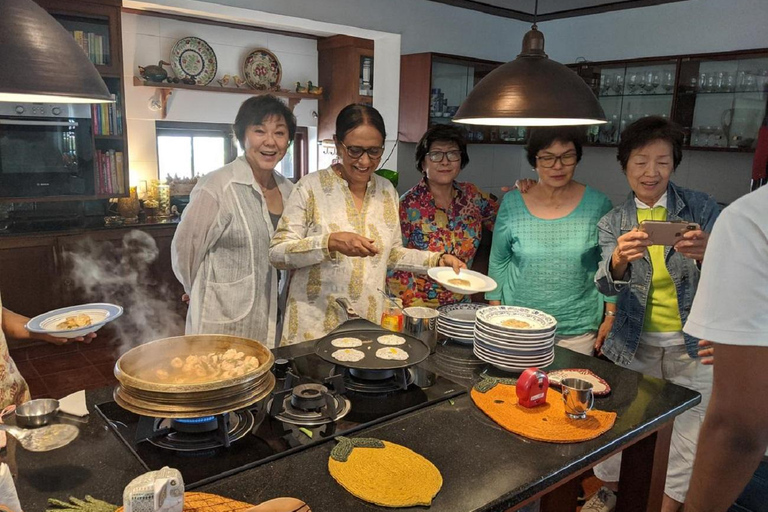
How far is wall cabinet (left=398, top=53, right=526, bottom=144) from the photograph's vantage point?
171 inches

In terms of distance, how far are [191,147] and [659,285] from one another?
5.05m

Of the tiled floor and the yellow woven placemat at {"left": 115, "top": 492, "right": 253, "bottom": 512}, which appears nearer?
the yellow woven placemat at {"left": 115, "top": 492, "right": 253, "bottom": 512}

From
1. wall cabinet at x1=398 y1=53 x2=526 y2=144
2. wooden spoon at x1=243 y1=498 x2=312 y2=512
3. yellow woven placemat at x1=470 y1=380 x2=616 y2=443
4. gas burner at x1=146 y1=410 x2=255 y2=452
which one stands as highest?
wall cabinet at x1=398 y1=53 x2=526 y2=144

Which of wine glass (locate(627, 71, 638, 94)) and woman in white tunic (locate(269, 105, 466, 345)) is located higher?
wine glass (locate(627, 71, 638, 94))

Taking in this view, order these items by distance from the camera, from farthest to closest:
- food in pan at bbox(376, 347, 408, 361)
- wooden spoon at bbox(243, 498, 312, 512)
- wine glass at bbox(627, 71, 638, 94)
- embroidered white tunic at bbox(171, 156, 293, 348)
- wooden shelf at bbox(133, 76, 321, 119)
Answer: wooden shelf at bbox(133, 76, 321, 119) → wine glass at bbox(627, 71, 638, 94) → embroidered white tunic at bbox(171, 156, 293, 348) → food in pan at bbox(376, 347, 408, 361) → wooden spoon at bbox(243, 498, 312, 512)

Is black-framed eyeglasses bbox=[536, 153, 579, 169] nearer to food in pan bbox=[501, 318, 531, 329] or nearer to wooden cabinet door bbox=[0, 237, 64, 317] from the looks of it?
food in pan bbox=[501, 318, 531, 329]

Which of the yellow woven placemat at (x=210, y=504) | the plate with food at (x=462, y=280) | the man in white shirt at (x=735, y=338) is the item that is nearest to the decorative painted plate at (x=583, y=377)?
the plate with food at (x=462, y=280)

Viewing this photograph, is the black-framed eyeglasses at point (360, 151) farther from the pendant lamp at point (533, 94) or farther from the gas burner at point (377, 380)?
the gas burner at point (377, 380)

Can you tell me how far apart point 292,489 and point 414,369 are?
66 cm

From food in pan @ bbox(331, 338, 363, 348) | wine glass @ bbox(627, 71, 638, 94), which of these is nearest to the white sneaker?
food in pan @ bbox(331, 338, 363, 348)

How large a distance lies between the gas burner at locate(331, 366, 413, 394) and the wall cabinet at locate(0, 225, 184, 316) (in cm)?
361

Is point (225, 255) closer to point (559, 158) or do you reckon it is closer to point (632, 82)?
point (559, 158)

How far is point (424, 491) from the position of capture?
116 centimetres

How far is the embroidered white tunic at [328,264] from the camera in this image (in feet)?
7.41
